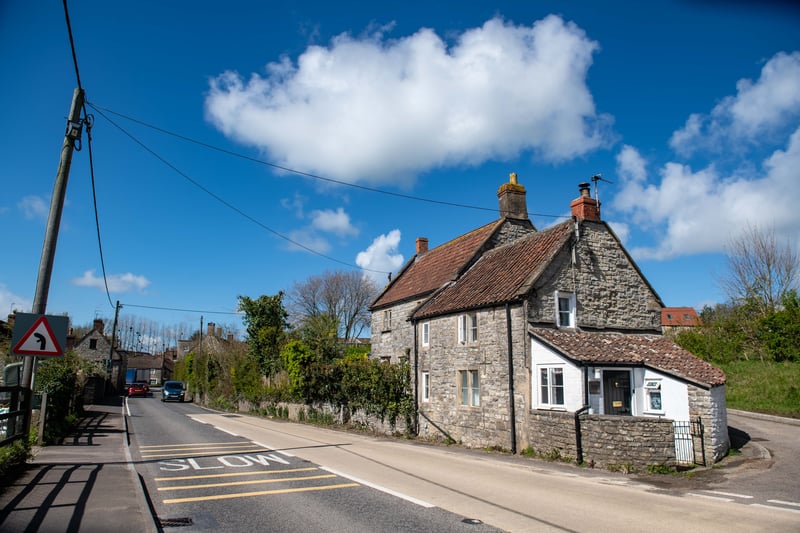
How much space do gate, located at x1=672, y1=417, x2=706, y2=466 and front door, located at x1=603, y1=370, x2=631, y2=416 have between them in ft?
5.38

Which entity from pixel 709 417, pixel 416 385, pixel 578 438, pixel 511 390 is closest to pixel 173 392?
pixel 416 385

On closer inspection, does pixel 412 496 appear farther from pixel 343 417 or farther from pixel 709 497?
pixel 343 417

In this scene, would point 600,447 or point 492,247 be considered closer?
point 600,447

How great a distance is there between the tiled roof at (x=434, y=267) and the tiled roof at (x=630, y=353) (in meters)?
8.47

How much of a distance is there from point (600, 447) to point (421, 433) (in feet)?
33.3

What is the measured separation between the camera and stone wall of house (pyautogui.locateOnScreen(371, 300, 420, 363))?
85.7 ft

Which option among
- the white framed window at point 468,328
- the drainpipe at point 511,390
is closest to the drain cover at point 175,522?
the drainpipe at point 511,390

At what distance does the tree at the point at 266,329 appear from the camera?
36.9 metres

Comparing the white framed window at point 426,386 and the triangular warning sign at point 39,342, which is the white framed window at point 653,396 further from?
the triangular warning sign at point 39,342

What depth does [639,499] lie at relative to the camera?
9742 mm

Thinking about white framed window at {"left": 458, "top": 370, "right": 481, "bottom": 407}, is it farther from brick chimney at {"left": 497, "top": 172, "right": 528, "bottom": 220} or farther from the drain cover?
the drain cover

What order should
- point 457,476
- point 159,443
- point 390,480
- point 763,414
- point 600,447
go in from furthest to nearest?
point 763,414
point 159,443
point 600,447
point 457,476
point 390,480

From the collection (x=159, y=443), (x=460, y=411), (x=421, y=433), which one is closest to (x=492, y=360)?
(x=460, y=411)

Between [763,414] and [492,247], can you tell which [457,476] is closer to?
[492,247]
